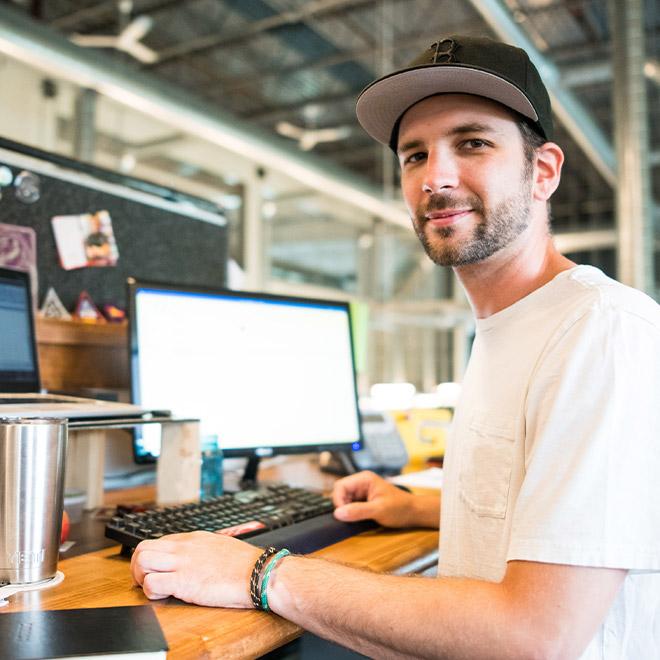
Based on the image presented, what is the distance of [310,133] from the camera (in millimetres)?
6832

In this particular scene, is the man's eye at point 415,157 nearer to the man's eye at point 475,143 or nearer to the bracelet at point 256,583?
the man's eye at point 475,143

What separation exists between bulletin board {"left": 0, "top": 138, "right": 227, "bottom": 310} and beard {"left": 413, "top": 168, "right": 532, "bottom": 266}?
582mm

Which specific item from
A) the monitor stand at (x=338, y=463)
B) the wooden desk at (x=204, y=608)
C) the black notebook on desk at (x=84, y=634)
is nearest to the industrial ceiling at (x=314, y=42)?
the monitor stand at (x=338, y=463)

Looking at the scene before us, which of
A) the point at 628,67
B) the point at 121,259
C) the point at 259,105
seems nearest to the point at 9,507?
the point at 121,259

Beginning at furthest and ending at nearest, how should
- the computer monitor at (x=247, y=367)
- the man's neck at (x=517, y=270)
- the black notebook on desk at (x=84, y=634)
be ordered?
the computer monitor at (x=247, y=367)
the man's neck at (x=517, y=270)
the black notebook on desk at (x=84, y=634)

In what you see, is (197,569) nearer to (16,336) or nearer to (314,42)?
(16,336)

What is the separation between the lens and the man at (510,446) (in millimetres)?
648

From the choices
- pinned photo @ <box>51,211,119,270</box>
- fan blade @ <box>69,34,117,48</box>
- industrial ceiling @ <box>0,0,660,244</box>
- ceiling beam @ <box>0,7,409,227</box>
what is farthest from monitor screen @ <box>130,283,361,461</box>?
fan blade @ <box>69,34,117,48</box>

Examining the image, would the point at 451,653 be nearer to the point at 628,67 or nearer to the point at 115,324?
the point at 115,324

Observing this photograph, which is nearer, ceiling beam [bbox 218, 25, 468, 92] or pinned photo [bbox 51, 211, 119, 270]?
pinned photo [bbox 51, 211, 119, 270]

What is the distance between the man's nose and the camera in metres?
0.94

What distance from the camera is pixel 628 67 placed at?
3.18 metres

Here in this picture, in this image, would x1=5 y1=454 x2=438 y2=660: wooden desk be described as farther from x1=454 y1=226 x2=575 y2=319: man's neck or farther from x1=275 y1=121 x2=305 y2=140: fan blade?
x1=275 y1=121 x2=305 y2=140: fan blade

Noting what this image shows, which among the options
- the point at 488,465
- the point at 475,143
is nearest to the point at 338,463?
the point at 488,465
